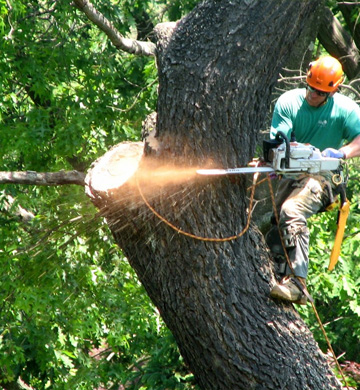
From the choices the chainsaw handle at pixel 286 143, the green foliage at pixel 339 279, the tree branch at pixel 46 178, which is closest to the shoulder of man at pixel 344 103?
the chainsaw handle at pixel 286 143

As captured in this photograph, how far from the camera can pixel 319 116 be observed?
4414mm

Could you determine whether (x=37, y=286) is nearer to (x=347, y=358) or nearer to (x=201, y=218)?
(x=201, y=218)

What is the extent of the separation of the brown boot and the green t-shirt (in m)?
1.18

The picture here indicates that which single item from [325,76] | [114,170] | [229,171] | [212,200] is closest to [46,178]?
[114,170]

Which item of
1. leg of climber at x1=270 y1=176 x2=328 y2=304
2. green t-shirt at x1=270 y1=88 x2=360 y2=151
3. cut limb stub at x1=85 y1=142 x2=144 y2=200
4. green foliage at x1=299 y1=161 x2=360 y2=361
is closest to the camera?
cut limb stub at x1=85 y1=142 x2=144 y2=200

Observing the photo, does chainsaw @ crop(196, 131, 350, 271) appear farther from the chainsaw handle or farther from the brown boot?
the brown boot

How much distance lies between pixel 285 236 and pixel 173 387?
251cm

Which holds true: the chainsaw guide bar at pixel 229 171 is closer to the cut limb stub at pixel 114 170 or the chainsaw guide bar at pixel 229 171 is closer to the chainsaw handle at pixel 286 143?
the chainsaw handle at pixel 286 143

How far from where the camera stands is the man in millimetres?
3994

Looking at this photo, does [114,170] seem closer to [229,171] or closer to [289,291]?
[229,171]

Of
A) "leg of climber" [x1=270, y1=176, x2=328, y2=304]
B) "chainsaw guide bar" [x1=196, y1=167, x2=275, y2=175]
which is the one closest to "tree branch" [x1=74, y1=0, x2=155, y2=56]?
"leg of climber" [x1=270, y1=176, x2=328, y2=304]

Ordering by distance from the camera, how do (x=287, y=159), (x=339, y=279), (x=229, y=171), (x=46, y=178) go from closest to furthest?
(x=229, y=171) → (x=287, y=159) → (x=46, y=178) → (x=339, y=279)

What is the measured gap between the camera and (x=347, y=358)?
337 inches

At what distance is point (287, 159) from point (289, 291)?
839 mm
